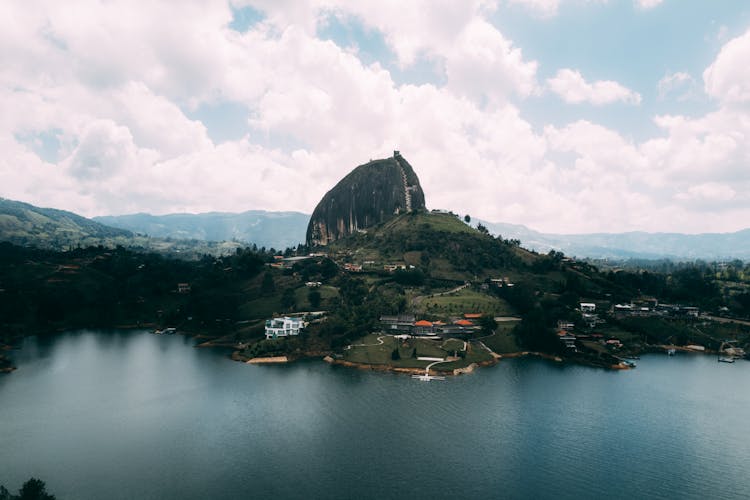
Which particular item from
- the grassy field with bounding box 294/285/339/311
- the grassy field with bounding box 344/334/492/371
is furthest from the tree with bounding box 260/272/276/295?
the grassy field with bounding box 344/334/492/371

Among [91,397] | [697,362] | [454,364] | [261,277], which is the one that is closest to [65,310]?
[261,277]

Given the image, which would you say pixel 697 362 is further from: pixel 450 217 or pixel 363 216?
pixel 363 216

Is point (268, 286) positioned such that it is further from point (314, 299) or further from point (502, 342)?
point (502, 342)

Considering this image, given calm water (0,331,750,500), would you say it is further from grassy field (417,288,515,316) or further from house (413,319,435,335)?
grassy field (417,288,515,316)

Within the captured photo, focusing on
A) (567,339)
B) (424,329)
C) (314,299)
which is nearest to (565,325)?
(567,339)

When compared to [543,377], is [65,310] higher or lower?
higher

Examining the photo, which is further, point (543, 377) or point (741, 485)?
point (543, 377)
